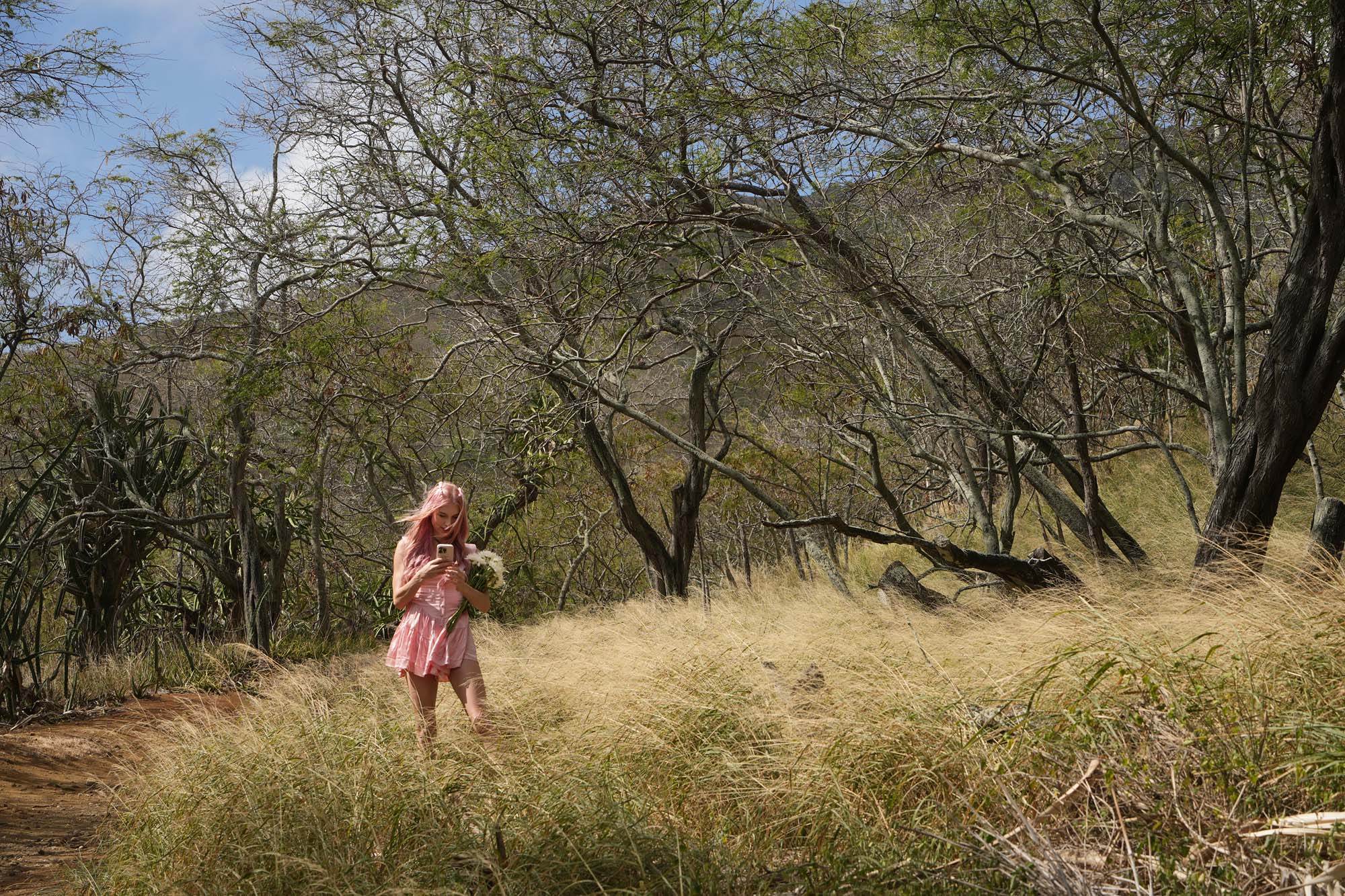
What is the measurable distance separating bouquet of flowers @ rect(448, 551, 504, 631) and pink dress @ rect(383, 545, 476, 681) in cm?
9

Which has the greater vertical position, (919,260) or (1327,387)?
(919,260)

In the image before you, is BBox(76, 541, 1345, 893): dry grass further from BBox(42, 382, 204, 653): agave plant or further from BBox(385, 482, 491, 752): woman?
BBox(42, 382, 204, 653): agave plant

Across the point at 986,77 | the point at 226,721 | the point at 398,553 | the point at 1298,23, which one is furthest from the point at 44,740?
the point at 1298,23

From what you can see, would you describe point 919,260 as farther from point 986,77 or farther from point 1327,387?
point 1327,387

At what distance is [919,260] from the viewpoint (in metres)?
10.1

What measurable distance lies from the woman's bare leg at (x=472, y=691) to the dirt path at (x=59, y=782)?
1.69m

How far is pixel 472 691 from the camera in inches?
193

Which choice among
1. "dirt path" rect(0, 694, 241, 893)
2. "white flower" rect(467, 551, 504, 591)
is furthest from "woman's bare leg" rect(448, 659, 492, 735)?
"dirt path" rect(0, 694, 241, 893)

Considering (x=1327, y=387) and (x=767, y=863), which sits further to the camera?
(x=1327, y=387)

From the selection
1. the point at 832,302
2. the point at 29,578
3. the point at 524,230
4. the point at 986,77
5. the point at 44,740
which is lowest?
the point at 44,740

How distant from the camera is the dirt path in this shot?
4.52 meters

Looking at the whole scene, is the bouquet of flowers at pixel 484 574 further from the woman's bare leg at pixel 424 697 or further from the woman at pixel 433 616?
the woman's bare leg at pixel 424 697

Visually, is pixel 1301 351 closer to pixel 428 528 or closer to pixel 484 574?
pixel 484 574

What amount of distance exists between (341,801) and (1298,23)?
792 centimetres
